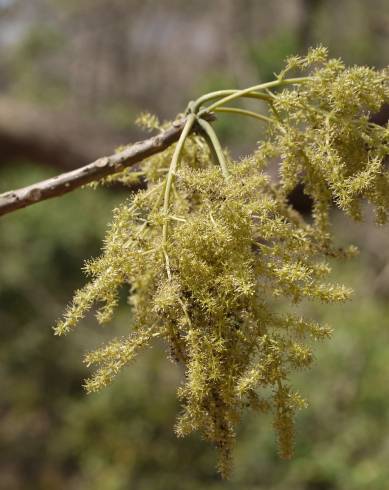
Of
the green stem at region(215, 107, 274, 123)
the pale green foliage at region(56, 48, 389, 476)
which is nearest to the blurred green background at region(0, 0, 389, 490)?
the green stem at region(215, 107, 274, 123)

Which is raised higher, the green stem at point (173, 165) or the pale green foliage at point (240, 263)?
the green stem at point (173, 165)

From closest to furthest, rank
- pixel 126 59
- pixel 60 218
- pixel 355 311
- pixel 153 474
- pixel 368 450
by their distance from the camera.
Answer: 1. pixel 368 450
2. pixel 153 474
3. pixel 355 311
4. pixel 60 218
5. pixel 126 59

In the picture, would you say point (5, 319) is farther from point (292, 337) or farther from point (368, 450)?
point (292, 337)

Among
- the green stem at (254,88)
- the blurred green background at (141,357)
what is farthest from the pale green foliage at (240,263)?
the blurred green background at (141,357)

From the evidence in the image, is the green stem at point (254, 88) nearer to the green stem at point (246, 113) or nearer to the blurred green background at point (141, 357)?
the green stem at point (246, 113)

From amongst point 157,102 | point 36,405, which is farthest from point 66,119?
point 157,102
